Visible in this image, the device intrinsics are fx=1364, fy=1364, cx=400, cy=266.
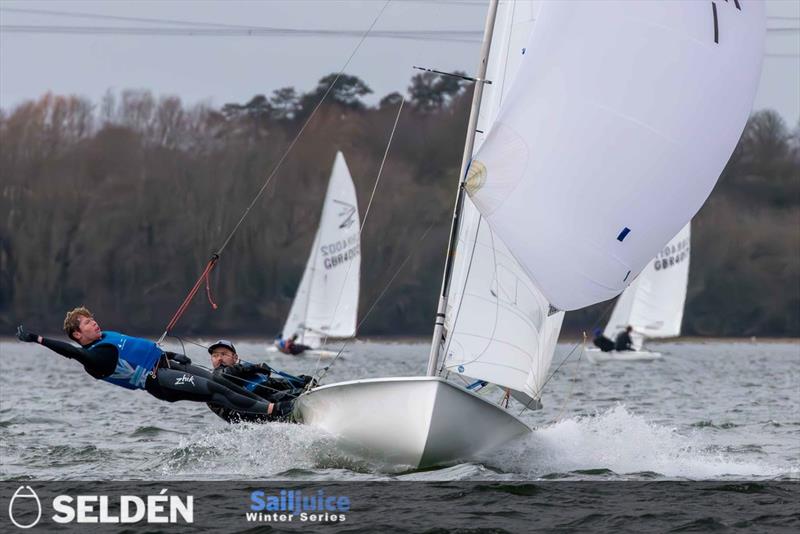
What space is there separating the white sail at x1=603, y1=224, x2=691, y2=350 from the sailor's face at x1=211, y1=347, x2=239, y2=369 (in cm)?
2493

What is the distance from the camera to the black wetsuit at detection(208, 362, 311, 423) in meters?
10.2

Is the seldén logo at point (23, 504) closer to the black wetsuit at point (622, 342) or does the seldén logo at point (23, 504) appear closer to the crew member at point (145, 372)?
the crew member at point (145, 372)

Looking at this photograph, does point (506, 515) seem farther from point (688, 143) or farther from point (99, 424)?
point (99, 424)

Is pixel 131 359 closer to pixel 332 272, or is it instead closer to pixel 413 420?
pixel 413 420

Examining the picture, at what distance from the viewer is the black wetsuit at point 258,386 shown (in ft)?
33.5

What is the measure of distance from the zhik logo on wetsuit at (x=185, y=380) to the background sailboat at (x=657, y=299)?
25.7 metres

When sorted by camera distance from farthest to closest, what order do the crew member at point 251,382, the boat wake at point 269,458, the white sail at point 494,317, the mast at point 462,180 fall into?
the crew member at point 251,382, the white sail at point 494,317, the boat wake at point 269,458, the mast at point 462,180

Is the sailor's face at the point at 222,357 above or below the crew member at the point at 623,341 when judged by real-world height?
above

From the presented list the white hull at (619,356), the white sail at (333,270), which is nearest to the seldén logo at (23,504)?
the white sail at (333,270)

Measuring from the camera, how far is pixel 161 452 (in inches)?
443

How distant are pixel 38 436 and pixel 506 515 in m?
6.16

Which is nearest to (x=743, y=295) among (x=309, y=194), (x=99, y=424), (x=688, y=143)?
(x=309, y=194)

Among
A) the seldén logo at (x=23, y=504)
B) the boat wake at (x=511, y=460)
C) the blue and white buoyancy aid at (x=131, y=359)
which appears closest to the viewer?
the seldén logo at (x=23, y=504)

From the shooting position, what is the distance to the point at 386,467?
9281 millimetres
